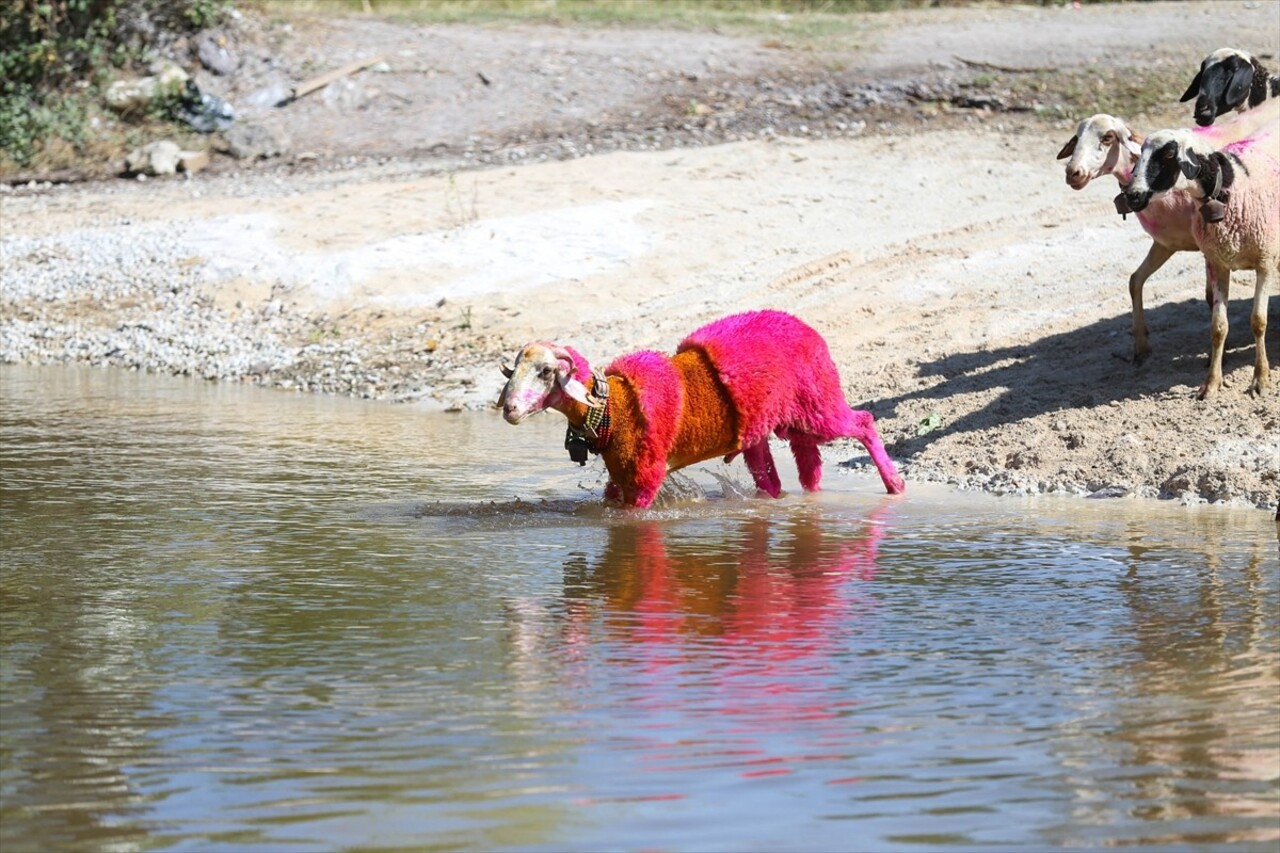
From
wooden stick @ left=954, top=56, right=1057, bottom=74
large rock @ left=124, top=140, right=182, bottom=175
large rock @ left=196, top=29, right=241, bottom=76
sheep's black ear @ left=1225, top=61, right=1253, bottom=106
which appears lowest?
large rock @ left=124, top=140, right=182, bottom=175

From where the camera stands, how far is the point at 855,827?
442cm

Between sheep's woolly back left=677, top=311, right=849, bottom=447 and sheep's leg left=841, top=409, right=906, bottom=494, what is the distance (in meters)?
0.12

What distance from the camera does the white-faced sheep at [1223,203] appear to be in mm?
9703

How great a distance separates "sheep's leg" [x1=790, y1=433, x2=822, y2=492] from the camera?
9375 mm

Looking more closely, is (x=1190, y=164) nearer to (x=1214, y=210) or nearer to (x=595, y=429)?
(x=1214, y=210)

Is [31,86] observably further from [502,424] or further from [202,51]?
[502,424]

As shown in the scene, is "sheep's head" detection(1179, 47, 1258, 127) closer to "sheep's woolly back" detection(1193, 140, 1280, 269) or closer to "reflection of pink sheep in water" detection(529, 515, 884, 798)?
"sheep's woolly back" detection(1193, 140, 1280, 269)

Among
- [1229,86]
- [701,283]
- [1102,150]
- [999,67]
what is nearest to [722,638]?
[1102,150]

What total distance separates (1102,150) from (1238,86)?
1.66 meters

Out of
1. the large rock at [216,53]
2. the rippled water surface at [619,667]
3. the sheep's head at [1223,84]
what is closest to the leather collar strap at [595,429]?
the rippled water surface at [619,667]

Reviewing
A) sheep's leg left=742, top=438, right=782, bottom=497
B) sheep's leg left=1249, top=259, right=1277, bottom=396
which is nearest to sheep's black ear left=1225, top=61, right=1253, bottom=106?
sheep's leg left=1249, top=259, right=1277, bottom=396

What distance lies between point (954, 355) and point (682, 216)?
4579 mm

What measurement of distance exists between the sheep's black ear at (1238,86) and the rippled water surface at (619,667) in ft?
11.9

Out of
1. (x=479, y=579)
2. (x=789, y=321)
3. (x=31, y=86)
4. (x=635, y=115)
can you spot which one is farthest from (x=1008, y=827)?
(x=31, y=86)
